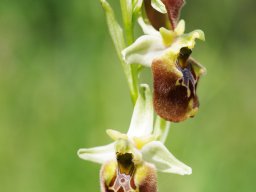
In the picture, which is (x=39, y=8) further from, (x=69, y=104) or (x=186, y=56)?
(x=186, y=56)

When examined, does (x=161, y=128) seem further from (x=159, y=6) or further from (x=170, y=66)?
(x=159, y=6)

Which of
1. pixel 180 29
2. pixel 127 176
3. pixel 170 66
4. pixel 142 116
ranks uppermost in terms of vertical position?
pixel 180 29

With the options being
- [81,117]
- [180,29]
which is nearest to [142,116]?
[180,29]

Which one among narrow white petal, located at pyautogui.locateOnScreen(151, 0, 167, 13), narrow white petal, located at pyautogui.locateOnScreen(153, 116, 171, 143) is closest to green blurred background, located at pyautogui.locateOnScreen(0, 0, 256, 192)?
narrow white petal, located at pyautogui.locateOnScreen(153, 116, 171, 143)

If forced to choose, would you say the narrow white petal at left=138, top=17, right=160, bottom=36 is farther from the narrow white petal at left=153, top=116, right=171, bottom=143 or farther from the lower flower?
the lower flower

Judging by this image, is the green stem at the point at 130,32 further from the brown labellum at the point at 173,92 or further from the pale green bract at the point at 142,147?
the brown labellum at the point at 173,92

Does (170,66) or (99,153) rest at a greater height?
(170,66)

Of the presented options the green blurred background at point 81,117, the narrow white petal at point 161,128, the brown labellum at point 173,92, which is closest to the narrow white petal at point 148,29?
the brown labellum at point 173,92
